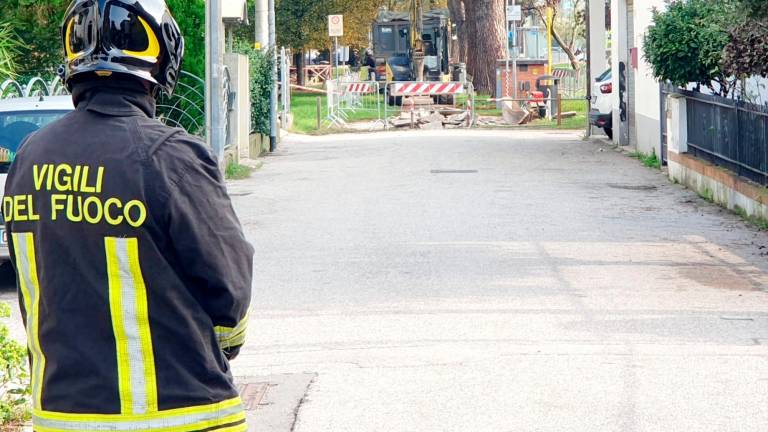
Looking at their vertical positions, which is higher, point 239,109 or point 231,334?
point 239,109

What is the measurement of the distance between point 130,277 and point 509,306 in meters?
6.61

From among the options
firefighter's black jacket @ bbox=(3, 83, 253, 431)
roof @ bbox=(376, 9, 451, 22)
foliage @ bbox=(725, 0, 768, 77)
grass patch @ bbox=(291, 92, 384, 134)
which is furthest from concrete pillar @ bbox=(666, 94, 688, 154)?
roof @ bbox=(376, 9, 451, 22)

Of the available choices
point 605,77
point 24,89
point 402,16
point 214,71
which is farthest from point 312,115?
point 24,89

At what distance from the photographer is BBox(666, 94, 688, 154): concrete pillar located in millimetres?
18375

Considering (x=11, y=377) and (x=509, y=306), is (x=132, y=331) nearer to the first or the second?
(x=11, y=377)

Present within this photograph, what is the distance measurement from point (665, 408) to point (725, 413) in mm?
286

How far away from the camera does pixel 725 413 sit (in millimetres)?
6391

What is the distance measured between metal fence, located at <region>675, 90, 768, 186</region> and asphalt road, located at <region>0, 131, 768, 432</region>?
2.08ft

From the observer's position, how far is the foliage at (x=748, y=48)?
11992 mm

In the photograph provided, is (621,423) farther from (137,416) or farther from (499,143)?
(499,143)

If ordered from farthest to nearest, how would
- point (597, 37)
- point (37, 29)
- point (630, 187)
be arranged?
point (597, 37), point (37, 29), point (630, 187)

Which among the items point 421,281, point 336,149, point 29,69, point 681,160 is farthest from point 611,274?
point 336,149

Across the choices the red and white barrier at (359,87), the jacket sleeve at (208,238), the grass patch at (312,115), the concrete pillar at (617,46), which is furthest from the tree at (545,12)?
the jacket sleeve at (208,238)

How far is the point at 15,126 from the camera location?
417 inches
